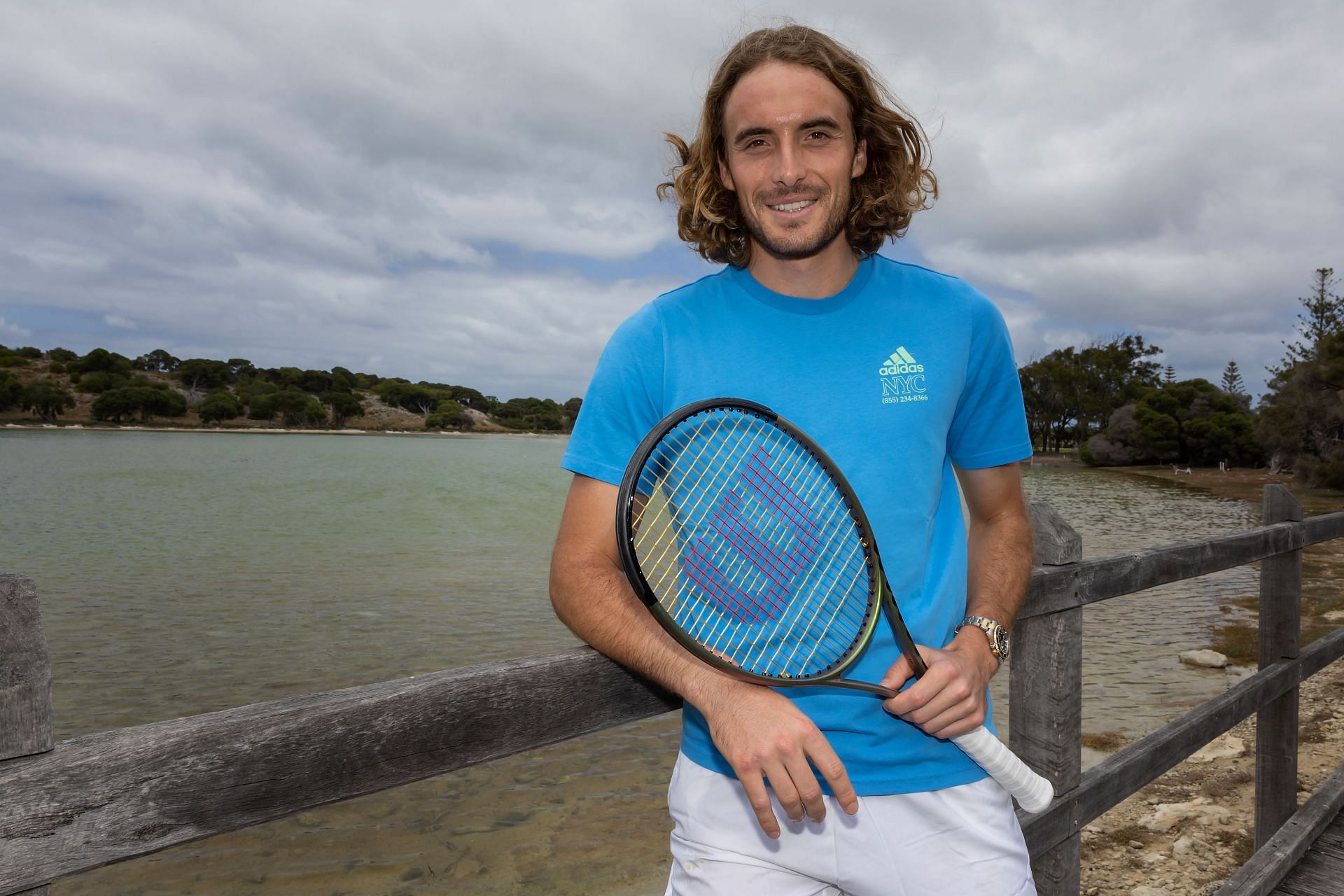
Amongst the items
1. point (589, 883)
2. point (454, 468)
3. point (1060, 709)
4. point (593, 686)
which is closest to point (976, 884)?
point (593, 686)

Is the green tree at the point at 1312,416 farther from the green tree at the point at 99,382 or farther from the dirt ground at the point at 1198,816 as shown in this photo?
the green tree at the point at 99,382

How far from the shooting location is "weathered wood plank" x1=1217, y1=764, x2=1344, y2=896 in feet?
11.4

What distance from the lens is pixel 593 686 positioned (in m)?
1.85

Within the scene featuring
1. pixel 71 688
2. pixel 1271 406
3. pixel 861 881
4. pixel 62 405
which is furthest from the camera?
pixel 62 405

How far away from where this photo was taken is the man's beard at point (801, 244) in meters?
2.01

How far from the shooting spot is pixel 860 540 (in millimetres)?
1854

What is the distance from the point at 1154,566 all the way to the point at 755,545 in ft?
6.78

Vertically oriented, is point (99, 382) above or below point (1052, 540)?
above

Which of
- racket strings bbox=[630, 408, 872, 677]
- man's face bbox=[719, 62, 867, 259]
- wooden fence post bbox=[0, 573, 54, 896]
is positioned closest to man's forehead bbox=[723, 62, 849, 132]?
man's face bbox=[719, 62, 867, 259]

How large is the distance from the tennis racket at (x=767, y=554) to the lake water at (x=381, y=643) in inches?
188

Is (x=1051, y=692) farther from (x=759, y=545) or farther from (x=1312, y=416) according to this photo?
(x=1312, y=416)

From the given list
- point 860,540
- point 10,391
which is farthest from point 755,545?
point 10,391

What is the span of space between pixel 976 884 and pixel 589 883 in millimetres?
4751

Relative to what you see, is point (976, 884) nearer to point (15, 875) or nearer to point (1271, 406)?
point (15, 875)
